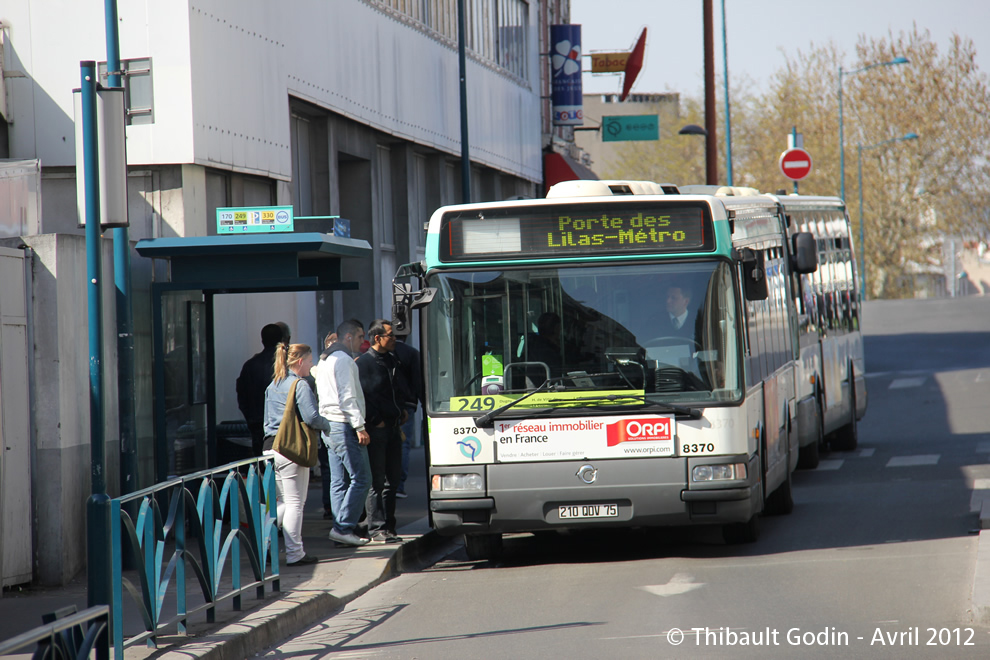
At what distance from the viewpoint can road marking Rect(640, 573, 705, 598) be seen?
29.4 feet

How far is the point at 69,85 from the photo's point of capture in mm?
13664

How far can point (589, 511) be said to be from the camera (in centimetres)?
1014

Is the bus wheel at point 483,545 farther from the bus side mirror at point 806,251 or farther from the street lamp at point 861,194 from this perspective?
the street lamp at point 861,194

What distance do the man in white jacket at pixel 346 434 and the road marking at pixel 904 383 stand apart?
1930 cm

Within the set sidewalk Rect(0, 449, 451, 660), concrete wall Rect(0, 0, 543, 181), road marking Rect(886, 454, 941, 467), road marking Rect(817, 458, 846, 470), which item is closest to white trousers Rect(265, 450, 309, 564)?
sidewalk Rect(0, 449, 451, 660)

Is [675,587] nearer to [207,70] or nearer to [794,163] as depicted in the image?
[207,70]

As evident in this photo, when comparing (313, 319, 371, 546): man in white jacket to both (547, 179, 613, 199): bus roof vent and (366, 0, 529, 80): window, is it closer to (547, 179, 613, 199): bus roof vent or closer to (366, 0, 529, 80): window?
(547, 179, 613, 199): bus roof vent

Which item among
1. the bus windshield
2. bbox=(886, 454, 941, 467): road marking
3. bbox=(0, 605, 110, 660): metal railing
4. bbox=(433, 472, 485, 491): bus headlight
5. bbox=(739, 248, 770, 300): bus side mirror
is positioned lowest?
bbox=(886, 454, 941, 467): road marking

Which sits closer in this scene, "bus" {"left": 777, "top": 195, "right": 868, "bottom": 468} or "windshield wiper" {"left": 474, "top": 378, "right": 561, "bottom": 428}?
"windshield wiper" {"left": 474, "top": 378, "right": 561, "bottom": 428}

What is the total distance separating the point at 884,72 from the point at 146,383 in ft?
181

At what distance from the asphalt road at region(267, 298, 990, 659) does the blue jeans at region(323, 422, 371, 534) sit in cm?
84

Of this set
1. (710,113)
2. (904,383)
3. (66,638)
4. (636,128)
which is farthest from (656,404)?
(636,128)

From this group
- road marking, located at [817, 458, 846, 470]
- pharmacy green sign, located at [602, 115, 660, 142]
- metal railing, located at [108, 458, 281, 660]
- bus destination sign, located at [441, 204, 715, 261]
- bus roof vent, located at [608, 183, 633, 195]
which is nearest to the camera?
metal railing, located at [108, 458, 281, 660]

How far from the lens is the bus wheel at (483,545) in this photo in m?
11.1
